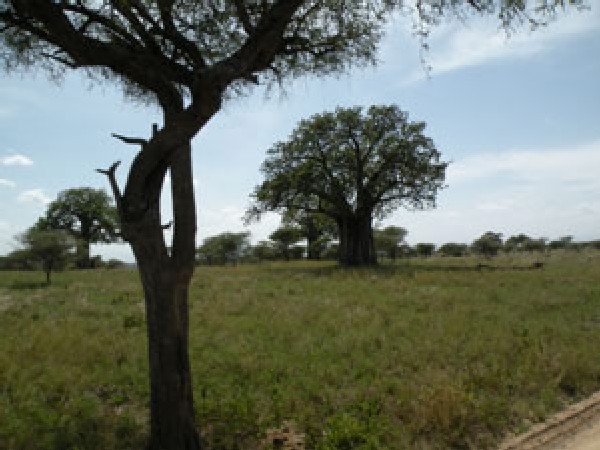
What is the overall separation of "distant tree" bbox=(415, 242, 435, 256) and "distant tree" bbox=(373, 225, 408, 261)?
8.23 m

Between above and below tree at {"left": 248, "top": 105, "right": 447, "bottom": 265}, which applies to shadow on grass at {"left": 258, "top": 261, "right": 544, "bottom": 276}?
below

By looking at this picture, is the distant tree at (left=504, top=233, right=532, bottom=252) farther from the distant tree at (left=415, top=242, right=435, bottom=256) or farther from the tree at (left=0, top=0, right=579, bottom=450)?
the tree at (left=0, top=0, right=579, bottom=450)

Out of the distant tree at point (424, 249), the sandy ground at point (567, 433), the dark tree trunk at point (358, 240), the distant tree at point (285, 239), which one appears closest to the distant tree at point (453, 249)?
the distant tree at point (424, 249)

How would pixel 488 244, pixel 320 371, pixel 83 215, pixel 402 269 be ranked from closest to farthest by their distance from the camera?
pixel 320 371, pixel 402 269, pixel 83 215, pixel 488 244

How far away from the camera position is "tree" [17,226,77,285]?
32.4 meters

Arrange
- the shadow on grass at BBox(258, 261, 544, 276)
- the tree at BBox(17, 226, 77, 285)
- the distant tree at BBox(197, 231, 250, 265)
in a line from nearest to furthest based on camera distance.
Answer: the shadow on grass at BBox(258, 261, 544, 276)
the tree at BBox(17, 226, 77, 285)
the distant tree at BBox(197, 231, 250, 265)

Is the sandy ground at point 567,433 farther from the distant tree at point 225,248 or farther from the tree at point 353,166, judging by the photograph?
the distant tree at point 225,248

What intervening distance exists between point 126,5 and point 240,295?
1497cm

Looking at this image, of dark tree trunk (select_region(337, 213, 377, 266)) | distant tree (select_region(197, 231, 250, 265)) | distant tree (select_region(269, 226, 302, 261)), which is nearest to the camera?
dark tree trunk (select_region(337, 213, 377, 266))

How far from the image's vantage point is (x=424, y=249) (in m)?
93.5

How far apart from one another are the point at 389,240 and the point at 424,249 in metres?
21.4

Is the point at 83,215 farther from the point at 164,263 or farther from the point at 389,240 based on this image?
the point at 164,263

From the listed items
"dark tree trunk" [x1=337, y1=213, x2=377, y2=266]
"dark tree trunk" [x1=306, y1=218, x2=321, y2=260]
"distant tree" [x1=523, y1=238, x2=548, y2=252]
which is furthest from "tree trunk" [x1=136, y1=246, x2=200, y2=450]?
"distant tree" [x1=523, y1=238, x2=548, y2=252]

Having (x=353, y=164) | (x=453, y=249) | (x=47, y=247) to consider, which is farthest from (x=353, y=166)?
(x=453, y=249)
